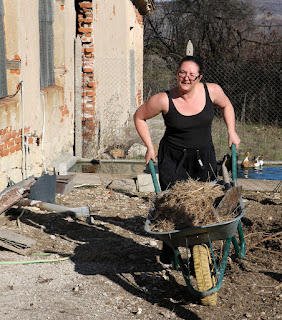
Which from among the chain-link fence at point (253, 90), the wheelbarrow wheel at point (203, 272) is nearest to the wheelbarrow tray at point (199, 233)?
the wheelbarrow wheel at point (203, 272)

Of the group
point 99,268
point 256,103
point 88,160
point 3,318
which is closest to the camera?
point 3,318

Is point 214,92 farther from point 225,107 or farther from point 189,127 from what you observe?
point 189,127

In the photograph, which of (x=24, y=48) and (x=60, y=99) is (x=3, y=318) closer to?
(x=24, y=48)

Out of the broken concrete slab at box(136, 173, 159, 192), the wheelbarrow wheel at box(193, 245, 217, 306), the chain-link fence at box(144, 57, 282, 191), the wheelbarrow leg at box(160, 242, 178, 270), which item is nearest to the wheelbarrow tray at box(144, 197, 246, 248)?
the wheelbarrow wheel at box(193, 245, 217, 306)

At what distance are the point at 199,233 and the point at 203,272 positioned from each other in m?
0.27

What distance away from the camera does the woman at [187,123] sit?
4.07 metres

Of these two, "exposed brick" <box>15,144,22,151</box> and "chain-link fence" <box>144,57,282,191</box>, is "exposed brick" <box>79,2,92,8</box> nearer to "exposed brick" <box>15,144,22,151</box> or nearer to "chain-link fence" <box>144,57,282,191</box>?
"exposed brick" <box>15,144,22,151</box>

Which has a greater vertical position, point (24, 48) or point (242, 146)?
point (24, 48)

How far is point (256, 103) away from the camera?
15.7m

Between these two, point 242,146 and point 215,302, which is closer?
point 215,302

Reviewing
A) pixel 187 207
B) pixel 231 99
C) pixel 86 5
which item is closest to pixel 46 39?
pixel 86 5

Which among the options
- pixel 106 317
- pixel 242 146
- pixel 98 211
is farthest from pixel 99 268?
pixel 242 146

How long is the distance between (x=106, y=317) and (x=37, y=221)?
2502mm

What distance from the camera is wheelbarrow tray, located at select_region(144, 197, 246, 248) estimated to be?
3.38 meters
